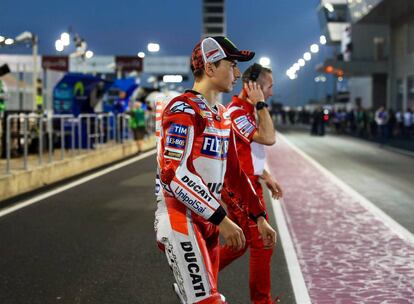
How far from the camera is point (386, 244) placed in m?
7.75

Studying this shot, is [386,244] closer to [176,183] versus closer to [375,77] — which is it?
[176,183]

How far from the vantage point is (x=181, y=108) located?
128 inches

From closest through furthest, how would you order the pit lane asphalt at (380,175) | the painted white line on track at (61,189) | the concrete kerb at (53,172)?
the painted white line on track at (61,189) < the pit lane asphalt at (380,175) < the concrete kerb at (53,172)

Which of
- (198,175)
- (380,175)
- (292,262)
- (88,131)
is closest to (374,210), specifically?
(292,262)

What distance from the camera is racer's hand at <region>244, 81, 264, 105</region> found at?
456 cm

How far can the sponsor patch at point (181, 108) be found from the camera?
325 cm

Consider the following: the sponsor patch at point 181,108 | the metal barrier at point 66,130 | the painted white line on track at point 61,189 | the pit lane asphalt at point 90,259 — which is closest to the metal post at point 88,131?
the metal barrier at point 66,130

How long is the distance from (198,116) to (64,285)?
3117mm

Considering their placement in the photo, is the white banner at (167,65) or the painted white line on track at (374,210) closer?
the painted white line on track at (374,210)

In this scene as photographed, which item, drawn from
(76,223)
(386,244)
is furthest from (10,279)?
(386,244)

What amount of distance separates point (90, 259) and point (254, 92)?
10.3 ft

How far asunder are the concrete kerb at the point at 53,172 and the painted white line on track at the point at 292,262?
448cm

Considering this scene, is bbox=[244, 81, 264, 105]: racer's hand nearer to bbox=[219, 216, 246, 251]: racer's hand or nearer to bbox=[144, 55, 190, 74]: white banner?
bbox=[219, 216, 246, 251]: racer's hand

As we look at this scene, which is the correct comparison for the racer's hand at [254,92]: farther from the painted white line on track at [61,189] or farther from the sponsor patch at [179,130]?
the painted white line on track at [61,189]
